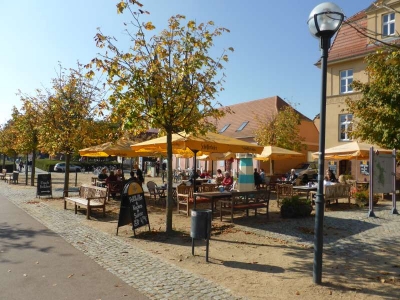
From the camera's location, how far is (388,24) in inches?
888

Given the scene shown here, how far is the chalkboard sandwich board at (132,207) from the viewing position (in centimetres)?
845

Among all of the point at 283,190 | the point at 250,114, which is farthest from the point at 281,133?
the point at 283,190

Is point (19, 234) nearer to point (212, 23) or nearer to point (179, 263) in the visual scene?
point (179, 263)

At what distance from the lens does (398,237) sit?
8273 millimetres

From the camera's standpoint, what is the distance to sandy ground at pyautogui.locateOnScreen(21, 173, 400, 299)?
16.4 ft

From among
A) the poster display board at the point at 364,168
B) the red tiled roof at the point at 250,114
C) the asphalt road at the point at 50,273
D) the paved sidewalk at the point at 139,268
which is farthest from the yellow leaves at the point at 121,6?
the red tiled roof at the point at 250,114

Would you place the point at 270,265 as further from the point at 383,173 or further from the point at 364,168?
the point at 364,168

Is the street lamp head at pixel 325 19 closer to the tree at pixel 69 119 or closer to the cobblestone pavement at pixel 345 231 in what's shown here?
the cobblestone pavement at pixel 345 231

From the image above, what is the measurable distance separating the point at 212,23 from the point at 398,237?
22.1ft

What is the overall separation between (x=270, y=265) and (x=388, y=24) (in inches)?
864

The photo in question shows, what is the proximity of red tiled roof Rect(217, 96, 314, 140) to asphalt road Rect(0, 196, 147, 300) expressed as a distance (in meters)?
29.3

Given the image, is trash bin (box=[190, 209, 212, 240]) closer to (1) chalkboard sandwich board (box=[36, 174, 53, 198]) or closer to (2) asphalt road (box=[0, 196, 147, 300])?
(2) asphalt road (box=[0, 196, 147, 300])

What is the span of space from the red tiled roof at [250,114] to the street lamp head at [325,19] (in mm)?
30084

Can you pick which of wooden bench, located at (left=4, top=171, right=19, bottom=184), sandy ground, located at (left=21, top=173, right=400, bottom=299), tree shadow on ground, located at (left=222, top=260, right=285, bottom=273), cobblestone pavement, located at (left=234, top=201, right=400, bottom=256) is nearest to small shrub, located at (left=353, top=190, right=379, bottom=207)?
cobblestone pavement, located at (left=234, top=201, right=400, bottom=256)
